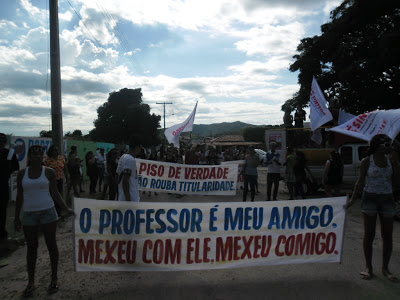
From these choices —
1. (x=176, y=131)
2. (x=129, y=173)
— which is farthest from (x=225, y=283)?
(x=176, y=131)

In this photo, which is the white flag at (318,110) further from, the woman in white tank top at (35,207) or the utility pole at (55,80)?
the woman in white tank top at (35,207)

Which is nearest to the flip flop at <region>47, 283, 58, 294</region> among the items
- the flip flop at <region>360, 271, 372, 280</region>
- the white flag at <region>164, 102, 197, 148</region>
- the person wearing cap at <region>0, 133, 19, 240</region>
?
the person wearing cap at <region>0, 133, 19, 240</region>

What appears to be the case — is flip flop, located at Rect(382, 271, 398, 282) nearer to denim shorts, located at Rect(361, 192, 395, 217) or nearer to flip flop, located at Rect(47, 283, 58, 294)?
denim shorts, located at Rect(361, 192, 395, 217)

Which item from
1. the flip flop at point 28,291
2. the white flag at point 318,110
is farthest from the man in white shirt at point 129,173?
the white flag at point 318,110

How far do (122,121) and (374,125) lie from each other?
142 feet

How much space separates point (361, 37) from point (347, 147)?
12.6m

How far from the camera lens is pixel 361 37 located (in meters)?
20.0

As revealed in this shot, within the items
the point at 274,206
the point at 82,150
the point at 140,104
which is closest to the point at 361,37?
the point at 82,150

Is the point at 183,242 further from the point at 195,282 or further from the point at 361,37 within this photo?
the point at 361,37

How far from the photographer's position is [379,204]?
13.2 ft

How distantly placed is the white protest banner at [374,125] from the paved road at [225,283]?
284 cm

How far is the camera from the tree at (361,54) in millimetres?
18391

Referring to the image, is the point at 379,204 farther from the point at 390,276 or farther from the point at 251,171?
the point at 251,171

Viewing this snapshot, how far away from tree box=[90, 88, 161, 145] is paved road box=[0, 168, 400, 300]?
4193cm
